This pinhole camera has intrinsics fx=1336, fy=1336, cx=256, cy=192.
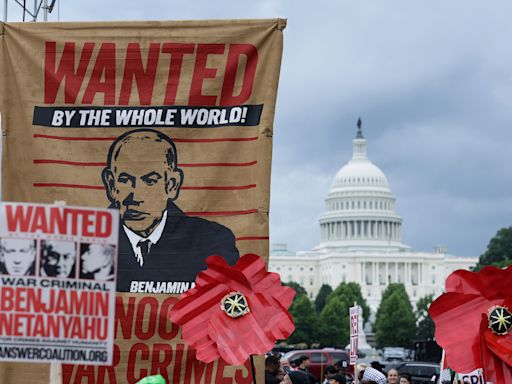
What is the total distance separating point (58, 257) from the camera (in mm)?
4836

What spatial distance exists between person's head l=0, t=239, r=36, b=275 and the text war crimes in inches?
86.9

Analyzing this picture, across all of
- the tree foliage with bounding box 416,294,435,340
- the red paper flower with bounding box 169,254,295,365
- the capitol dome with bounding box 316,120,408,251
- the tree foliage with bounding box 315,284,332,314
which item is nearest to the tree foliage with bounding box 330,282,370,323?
the tree foliage with bounding box 416,294,435,340

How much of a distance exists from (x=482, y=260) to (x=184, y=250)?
106 meters

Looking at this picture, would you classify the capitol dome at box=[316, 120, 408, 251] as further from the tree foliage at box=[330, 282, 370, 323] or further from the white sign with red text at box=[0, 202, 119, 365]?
the white sign with red text at box=[0, 202, 119, 365]

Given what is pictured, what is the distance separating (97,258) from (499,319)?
248 centimetres

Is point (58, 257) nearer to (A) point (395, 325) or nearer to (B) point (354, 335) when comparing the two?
(B) point (354, 335)

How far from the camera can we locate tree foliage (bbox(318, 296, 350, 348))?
12650 cm

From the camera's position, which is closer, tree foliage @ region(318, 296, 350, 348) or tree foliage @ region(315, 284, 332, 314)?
tree foliage @ region(318, 296, 350, 348)

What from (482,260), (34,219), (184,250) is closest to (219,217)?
(184,250)

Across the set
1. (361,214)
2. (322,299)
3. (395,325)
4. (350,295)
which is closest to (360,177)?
(361,214)

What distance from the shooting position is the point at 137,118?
7.11 meters

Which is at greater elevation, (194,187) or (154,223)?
(194,187)

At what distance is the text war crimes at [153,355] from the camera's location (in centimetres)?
704

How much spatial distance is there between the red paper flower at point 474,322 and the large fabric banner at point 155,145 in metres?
1.06
